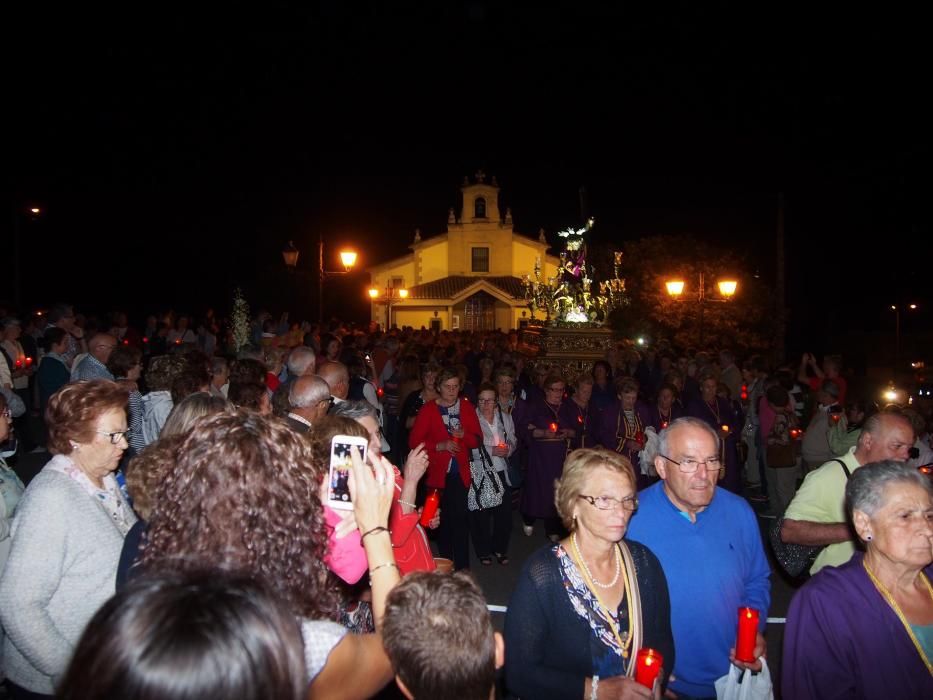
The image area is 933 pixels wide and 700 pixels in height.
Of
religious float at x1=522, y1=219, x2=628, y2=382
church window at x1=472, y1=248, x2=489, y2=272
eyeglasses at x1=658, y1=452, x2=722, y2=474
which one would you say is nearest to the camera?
eyeglasses at x1=658, y1=452, x2=722, y2=474

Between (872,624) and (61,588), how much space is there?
10.0ft

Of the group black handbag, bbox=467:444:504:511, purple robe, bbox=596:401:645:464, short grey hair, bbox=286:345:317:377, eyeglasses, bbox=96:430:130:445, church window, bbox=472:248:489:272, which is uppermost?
church window, bbox=472:248:489:272

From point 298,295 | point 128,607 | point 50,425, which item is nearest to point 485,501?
point 50,425

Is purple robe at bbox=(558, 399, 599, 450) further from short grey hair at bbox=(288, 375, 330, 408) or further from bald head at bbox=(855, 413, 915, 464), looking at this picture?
bald head at bbox=(855, 413, 915, 464)

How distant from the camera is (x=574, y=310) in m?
18.4

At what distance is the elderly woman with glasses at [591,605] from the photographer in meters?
2.66

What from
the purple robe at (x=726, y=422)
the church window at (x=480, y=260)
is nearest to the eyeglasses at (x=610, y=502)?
the purple robe at (x=726, y=422)

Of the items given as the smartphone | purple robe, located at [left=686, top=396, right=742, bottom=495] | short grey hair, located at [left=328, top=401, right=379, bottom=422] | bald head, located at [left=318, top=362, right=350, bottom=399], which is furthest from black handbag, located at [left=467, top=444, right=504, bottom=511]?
the smartphone

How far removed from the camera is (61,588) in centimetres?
256

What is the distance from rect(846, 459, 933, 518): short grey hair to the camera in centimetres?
273

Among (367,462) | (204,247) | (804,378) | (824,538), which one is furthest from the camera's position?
(204,247)

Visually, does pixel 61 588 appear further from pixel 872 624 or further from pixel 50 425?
pixel 872 624

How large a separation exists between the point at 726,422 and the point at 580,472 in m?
6.26

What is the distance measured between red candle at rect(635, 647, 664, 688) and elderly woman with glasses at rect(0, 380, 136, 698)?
2.01 metres
